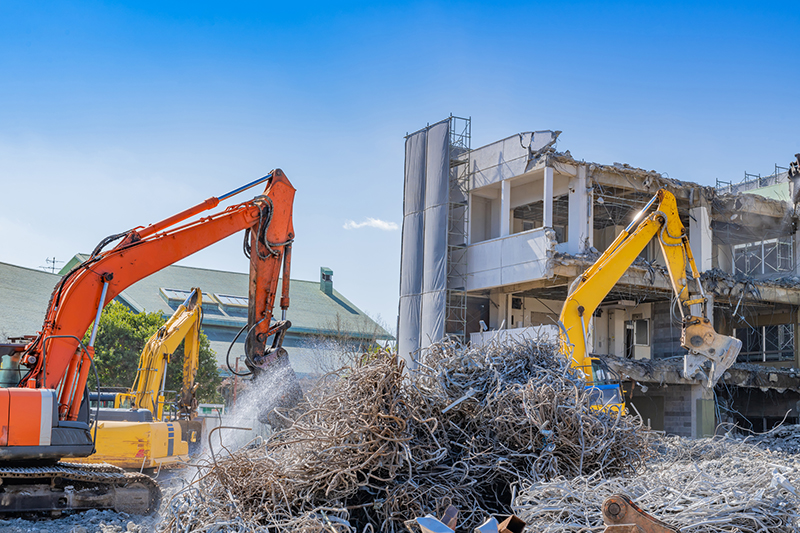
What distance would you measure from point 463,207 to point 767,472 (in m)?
24.0

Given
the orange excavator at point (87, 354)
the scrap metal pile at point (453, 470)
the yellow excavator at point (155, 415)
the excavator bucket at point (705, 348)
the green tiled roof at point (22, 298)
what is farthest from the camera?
the green tiled roof at point (22, 298)

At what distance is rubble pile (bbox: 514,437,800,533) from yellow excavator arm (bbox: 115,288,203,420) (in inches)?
417

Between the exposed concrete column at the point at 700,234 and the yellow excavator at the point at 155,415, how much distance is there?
18452mm

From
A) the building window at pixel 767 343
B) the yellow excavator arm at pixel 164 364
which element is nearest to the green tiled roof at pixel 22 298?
the yellow excavator arm at pixel 164 364

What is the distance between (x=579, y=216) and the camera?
2478cm

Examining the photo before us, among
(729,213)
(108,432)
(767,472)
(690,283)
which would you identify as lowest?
(108,432)

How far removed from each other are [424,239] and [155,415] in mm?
15531

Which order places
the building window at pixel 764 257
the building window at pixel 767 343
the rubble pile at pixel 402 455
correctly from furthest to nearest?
1. the building window at pixel 767 343
2. the building window at pixel 764 257
3. the rubble pile at pixel 402 455

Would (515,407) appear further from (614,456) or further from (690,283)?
(690,283)

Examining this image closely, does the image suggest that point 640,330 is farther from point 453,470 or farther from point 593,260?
point 453,470

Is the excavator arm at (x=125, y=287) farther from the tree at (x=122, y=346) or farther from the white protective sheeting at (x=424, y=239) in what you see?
the white protective sheeting at (x=424, y=239)

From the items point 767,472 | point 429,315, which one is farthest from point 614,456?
point 429,315

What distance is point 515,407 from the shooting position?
5512 millimetres

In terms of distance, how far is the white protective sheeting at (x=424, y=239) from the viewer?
88.3ft
